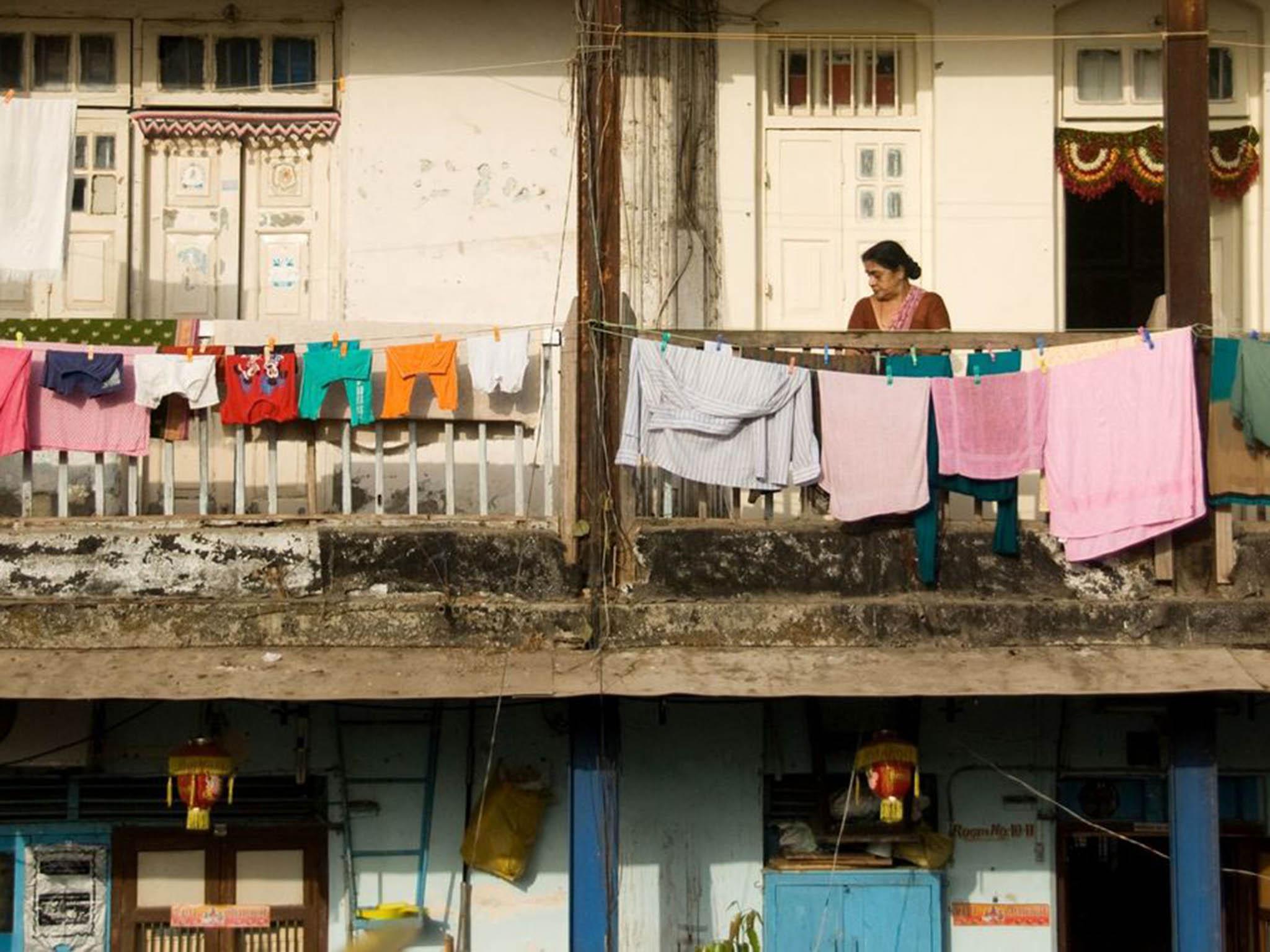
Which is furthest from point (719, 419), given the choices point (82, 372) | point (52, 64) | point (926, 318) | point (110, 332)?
point (52, 64)

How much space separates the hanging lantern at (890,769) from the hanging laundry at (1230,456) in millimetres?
1938

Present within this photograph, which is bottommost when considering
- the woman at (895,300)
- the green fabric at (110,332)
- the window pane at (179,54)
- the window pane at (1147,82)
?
the green fabric at (110,332)

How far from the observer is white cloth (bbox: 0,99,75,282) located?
9.85 metres

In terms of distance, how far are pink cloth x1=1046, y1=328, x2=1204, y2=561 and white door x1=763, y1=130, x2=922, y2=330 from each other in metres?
2.60

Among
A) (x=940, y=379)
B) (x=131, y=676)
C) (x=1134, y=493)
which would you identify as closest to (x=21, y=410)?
(x=131, y=676)

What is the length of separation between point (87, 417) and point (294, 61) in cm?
321

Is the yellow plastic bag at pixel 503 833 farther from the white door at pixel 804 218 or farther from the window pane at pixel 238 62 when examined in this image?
the window pane at pixel 238 62

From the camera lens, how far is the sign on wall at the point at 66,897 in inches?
407

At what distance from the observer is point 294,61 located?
11914mm

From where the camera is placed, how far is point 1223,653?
944cm

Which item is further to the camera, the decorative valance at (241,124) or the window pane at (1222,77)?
the window pane at (1222,77)

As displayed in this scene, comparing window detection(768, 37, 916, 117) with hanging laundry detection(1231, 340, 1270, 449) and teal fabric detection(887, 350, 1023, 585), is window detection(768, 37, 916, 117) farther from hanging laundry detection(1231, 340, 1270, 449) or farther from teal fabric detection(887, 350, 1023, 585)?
hanging laundry detection(1231, 340, 1270, 449)

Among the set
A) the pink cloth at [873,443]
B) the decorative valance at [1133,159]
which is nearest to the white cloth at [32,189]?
the pink cloth at [873,443]

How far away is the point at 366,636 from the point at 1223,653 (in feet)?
13.3
